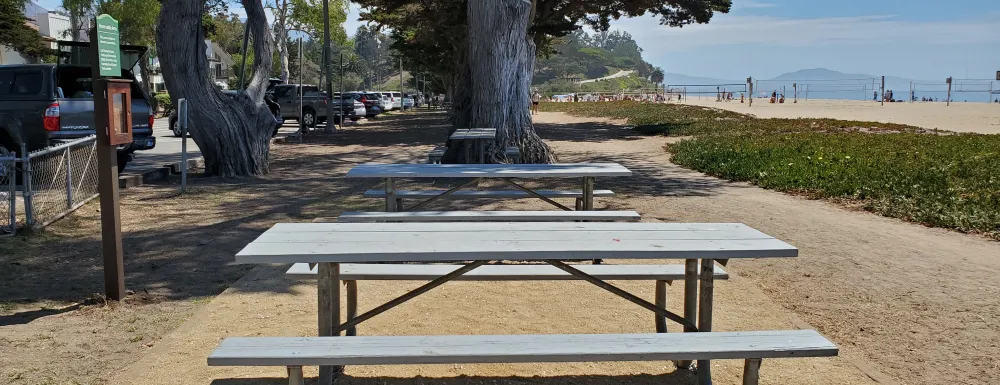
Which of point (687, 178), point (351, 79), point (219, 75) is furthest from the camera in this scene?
point (351, 79)

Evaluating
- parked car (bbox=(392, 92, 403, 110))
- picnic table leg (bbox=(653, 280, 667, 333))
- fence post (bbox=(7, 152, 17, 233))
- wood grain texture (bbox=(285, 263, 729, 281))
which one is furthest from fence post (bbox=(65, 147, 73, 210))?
parked car (bbox=(392, 92, 403, 110))

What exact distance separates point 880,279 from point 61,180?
26.2 feet

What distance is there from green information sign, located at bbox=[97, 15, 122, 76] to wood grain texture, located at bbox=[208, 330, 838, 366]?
293 cm

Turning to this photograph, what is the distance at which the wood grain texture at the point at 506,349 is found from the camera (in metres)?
3.03

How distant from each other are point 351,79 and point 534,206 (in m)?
126

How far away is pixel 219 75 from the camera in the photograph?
81.0m

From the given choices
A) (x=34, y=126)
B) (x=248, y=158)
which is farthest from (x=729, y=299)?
(x=34, y=126)

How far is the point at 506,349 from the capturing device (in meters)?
3.15

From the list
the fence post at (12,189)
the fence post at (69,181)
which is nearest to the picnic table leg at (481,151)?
the fence post at (69,181)

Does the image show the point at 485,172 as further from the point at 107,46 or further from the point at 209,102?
the point at 209,102

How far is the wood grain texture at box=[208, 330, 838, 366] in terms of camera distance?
3.03 m

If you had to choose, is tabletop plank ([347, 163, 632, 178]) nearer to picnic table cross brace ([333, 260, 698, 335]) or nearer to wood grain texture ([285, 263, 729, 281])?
wood grain texture ([285, 263, 729, 281])

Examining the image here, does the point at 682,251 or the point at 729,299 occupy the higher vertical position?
the point at 682,251

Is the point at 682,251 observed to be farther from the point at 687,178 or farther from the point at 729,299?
the point at 687,178
